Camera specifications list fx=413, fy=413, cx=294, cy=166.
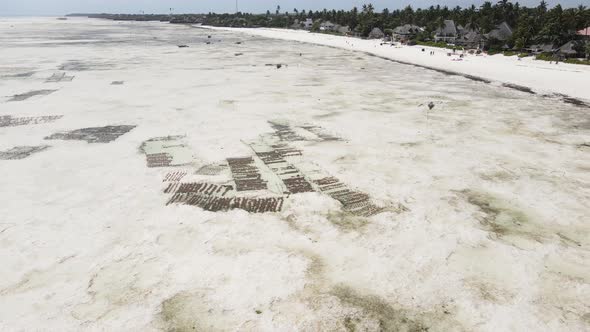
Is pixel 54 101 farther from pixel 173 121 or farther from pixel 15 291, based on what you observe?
pixel 15 291

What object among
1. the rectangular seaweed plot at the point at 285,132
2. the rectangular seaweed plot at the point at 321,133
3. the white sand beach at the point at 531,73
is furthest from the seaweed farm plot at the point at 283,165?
the white sand beach at the point at 531,73

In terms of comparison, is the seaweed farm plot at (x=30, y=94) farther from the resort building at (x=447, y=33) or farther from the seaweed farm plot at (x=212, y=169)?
the resort building at (x=447, y=33)

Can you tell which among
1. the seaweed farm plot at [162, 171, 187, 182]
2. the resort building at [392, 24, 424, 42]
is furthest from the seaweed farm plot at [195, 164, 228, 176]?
the resort building at [392, 24, 424, 42]

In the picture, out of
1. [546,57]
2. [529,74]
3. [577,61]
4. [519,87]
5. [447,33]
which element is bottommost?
[519,87]

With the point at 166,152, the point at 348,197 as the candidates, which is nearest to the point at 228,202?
the point at 348,197

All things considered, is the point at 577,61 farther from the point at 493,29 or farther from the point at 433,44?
the point at 433,44

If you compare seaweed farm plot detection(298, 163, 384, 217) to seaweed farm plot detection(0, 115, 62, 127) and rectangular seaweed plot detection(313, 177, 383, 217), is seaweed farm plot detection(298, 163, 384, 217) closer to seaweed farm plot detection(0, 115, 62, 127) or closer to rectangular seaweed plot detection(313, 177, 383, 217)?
rectangular seaweed plot detection(313, 177, 383, 217)
